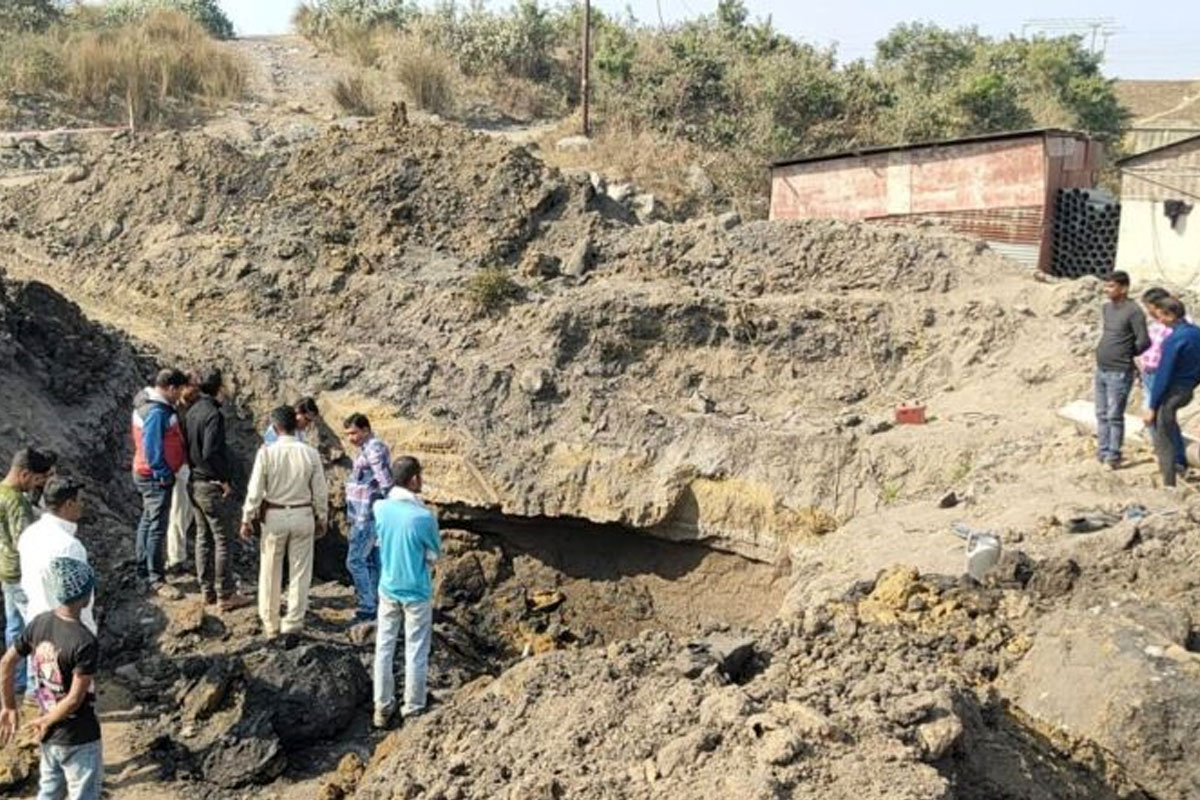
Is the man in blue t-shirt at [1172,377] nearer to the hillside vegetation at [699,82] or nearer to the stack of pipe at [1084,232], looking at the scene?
the stack of pipe at [1084,232]

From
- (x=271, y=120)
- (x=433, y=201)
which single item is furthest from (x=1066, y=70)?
(x=433, y=201)

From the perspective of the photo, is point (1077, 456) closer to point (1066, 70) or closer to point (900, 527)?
point (900, 527)

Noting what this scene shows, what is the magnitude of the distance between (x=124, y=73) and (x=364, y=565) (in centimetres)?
1775

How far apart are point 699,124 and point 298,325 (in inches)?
517

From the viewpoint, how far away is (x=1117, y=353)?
28.9 feet

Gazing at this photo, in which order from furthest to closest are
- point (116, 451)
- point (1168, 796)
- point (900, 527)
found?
point (116, 451)
point (900, 527)
point (1168, 796)

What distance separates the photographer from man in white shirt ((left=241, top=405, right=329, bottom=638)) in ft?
25.0

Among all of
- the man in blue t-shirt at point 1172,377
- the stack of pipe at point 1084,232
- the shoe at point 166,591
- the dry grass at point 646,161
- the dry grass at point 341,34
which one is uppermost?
the dry grass at point 341,34

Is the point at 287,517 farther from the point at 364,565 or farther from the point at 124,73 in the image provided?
the point at 124,73

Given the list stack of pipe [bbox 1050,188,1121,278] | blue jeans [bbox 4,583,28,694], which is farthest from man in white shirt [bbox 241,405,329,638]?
stack of pipe [bbox 1050,188,1121,278]

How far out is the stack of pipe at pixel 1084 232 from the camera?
17453mm

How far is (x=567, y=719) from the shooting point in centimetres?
522

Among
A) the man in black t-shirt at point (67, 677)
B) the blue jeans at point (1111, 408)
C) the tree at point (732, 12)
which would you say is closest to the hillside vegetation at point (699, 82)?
the tree at point (732, 12)

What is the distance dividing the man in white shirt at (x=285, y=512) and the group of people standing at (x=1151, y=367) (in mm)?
6080
